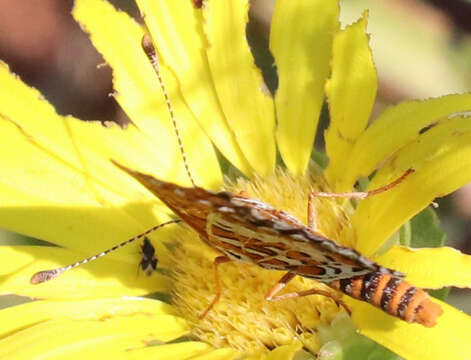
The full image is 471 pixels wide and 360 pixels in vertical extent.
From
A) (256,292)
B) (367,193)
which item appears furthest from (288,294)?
(367,193)

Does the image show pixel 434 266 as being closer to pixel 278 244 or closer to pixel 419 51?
pixel 278 244

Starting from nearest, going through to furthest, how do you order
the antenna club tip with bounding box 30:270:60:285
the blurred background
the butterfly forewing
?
1. the butterfly forewing
2. the antenna club tip with bounding box 30:270:60:285
3. the blurred background

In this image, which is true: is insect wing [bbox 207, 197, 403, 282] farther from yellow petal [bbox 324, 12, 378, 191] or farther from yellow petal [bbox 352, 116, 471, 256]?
yellow petal [bbox 324, 12, 378, 191]

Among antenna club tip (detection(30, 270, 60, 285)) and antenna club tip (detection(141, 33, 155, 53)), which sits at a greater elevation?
antenna club tip (detection(141, 33, 155, 53))

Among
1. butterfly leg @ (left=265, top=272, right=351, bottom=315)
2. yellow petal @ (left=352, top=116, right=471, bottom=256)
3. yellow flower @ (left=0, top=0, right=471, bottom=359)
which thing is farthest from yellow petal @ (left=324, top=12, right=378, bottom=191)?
butterfly leg @ (left=265, top=272, right=351, bottom=315)

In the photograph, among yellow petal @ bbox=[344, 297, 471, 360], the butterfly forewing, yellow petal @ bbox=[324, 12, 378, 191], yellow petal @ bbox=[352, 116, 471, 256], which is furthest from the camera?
yellow petal @ bbox=[324, 12, 378, 191]

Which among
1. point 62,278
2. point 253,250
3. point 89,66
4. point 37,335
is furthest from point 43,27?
point 253,250

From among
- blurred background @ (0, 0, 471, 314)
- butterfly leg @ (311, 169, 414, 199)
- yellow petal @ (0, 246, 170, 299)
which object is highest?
blurred background @ (0, 0, 471, 314)
